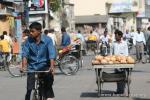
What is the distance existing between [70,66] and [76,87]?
4297 millimetres

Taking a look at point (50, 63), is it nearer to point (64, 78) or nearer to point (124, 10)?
point (64, 78)

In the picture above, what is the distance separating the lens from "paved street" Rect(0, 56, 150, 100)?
14477 millimetres

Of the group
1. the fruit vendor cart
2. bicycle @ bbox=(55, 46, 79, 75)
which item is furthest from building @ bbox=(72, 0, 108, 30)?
the fruit vendor cart

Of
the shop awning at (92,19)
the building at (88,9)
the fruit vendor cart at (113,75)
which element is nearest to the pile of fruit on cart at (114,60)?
the fruit vendor cart at (113,75)

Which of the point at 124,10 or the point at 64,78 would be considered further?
the point at 124,10

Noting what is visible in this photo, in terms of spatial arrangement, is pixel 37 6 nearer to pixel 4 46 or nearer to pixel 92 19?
pixel 4 46

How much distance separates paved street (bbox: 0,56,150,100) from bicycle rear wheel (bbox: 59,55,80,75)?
24cm

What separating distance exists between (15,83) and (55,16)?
39.3 meters

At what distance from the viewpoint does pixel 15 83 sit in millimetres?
18500

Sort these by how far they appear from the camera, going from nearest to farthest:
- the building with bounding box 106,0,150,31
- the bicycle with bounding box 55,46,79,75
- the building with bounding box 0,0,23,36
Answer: the bicycle with bounding box 55,46,79,75
the building with bounding box 0,0,23,36
the building with bounding box 106,0,150,31

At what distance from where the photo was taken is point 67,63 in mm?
20828

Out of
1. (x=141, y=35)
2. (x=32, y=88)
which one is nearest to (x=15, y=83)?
(x=32, y=88)

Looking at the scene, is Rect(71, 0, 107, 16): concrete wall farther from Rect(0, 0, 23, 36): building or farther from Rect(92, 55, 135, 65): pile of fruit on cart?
Rect(92, 55, 135, 65): pile of fruit on cart

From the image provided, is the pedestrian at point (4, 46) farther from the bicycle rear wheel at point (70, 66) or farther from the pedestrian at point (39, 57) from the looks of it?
the pedestrian at point (39, 57)
